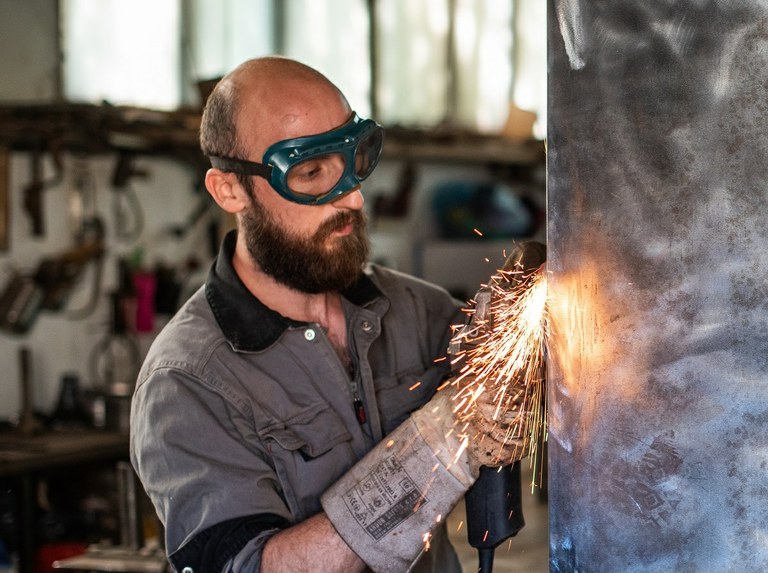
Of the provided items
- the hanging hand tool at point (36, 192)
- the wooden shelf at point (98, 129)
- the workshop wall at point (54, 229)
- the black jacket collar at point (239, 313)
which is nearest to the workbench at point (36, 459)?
the workshop wall at point (54, 229)

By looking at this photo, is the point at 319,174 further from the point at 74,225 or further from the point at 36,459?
the point at 74,225

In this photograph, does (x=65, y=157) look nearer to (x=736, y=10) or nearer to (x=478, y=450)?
(x=478, y=450)

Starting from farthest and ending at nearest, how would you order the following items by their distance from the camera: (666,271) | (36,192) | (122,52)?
(122,52) < (36,192) < (666,271)

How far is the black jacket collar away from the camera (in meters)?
1.82

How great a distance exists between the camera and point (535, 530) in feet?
18.6

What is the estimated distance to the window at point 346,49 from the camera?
18.5ft

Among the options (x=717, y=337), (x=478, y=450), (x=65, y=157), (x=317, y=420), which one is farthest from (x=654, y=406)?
(x=65, y=157)

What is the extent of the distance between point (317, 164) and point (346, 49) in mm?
5740

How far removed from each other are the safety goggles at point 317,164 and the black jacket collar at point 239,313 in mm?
205

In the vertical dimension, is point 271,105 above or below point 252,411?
above

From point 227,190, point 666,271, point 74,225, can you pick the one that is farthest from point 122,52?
point 666,271

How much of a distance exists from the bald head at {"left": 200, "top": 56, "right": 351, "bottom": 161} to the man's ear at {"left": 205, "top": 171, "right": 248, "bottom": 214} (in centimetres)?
5

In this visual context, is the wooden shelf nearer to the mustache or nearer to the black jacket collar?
the black jacket collar

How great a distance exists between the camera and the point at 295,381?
1.83 m
